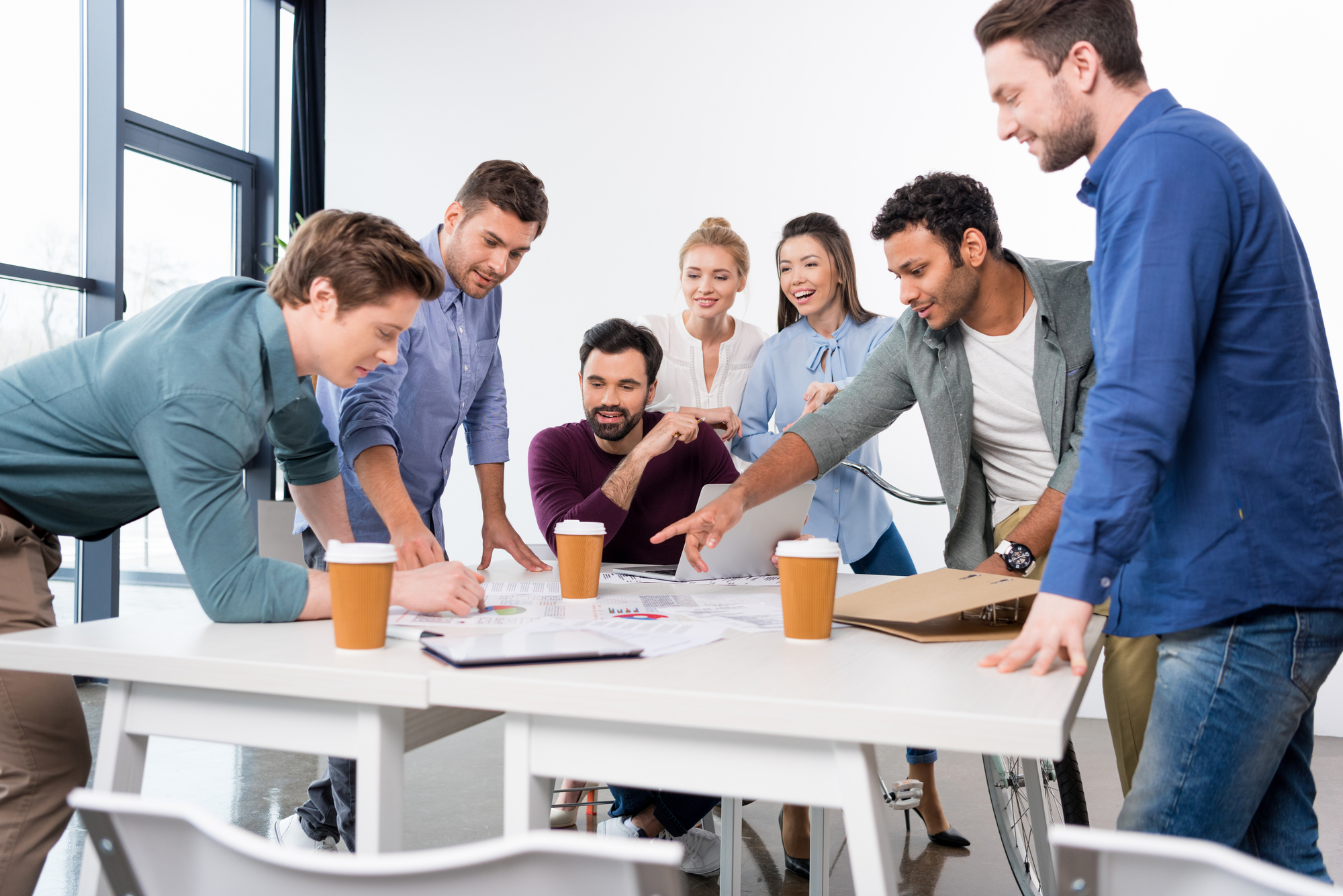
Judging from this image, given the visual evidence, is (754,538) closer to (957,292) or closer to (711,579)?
(711,579)

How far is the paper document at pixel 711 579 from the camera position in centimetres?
190

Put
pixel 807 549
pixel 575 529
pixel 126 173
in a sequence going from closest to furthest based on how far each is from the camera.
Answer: pixel 807 549
pixel 575 529
pixel 126 173

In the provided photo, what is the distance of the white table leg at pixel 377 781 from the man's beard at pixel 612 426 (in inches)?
60.0

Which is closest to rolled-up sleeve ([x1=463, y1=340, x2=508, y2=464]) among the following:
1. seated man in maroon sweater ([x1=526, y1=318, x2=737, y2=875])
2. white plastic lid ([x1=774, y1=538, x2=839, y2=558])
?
seated man in maroon sweater ([x1=526, y1=318, x2=737, y2=875])

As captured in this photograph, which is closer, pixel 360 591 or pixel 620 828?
pixel 360 591

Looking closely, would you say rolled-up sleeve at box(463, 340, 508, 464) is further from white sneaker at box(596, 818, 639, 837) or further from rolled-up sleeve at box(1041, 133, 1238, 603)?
rolled-up sleeve at box(1041, 133, 1238, 603)

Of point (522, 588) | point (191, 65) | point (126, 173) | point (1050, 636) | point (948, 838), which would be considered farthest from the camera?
point (191, 65)

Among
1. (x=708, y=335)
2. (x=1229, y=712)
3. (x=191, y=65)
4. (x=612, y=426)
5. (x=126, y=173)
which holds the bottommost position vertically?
(x=1229, y=712)

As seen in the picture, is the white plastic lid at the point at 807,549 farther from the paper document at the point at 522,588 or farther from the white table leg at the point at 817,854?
the white table leg at the point at 817,854

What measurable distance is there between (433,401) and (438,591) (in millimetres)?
1059

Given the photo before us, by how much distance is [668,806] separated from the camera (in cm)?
235

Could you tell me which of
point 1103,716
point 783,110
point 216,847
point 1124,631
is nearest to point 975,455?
point 1124,631

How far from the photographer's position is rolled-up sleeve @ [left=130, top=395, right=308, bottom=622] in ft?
4.12

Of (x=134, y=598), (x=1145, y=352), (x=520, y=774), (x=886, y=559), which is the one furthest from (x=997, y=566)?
(x=134, y=598)
